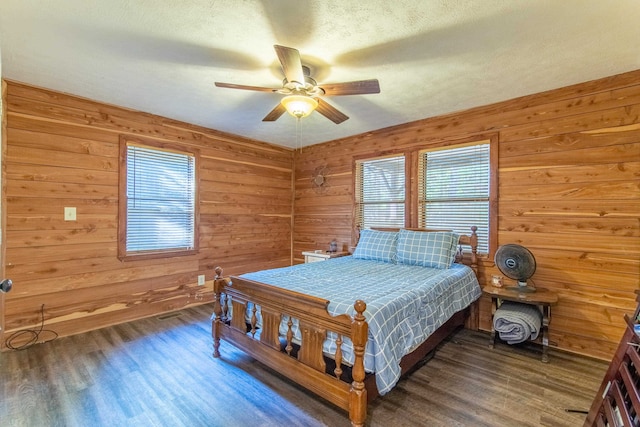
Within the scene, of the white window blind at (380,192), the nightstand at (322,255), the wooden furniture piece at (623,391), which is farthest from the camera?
the nightstand at (322,255)

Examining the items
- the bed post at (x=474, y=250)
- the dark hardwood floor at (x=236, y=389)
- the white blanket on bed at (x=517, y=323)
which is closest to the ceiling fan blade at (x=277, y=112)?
the dark hardwood floor at (x=236, y=389)

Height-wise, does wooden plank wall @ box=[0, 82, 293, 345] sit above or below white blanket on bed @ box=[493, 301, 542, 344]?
above

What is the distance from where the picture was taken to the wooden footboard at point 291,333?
179 cm

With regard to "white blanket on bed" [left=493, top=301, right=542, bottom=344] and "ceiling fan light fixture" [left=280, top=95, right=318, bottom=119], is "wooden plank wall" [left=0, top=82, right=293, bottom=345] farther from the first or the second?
"white blanket on bed" [left=493, top=301, right=542, bottom=344]

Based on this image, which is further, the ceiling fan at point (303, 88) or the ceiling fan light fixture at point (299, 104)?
the ceiling fan light fixture at point (299, 104)

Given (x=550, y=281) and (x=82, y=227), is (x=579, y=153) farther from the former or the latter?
(x=82, y=227)

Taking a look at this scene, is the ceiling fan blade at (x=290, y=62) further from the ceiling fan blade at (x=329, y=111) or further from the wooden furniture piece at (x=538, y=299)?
the wooden furniture piece at (x=538, y=299)

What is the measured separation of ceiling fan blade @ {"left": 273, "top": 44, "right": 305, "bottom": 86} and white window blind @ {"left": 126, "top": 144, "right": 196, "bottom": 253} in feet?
7.73

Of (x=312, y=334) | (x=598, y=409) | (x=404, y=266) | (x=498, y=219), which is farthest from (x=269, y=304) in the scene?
(x=498, y=219)

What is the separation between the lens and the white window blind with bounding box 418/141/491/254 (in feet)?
11.3

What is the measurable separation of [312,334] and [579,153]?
9.52 feet

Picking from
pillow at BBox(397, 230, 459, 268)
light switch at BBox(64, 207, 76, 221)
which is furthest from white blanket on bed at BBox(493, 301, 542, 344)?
light switch at BBox(64, 207, 76, 221)

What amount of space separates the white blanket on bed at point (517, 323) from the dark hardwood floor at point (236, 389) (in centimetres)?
17

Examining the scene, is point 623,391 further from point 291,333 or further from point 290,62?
point 290,62
